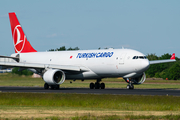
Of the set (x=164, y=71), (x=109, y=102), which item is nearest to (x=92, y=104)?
(x=109, y=102)

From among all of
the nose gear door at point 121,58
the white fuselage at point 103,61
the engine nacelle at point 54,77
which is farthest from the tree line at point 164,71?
the nose gear door at point 121,58

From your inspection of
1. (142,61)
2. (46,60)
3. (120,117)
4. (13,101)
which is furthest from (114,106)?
(46,60)

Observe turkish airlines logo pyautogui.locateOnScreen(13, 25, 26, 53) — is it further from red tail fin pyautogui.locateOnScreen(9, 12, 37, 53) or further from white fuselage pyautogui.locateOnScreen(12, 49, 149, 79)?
white fuselage pyautogui.locateOnScreen(12, 49, 149, 79)

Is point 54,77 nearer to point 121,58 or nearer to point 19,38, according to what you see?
point 121,58

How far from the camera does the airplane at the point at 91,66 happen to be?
36594mm

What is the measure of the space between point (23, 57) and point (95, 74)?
13.5m

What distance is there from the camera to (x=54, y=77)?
39188 mm

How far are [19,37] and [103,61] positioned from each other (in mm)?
16642

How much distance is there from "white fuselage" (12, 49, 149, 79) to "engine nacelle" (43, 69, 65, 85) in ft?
7.47

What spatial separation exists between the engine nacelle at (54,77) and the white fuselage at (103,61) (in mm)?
2277

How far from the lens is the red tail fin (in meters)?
49.7

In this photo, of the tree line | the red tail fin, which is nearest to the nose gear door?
the red tail fin

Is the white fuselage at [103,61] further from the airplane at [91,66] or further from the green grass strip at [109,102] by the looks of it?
the green grass strip at [109,102]

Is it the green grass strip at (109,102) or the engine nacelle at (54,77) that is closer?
the green grass strip at (109,102)
